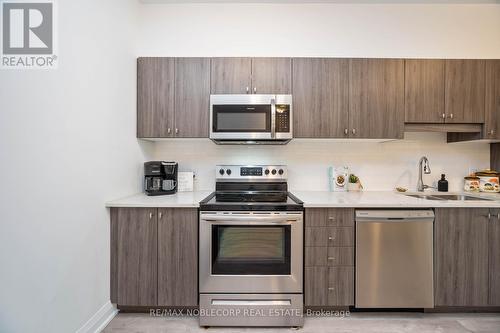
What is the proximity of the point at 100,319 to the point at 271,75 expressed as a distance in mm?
2450

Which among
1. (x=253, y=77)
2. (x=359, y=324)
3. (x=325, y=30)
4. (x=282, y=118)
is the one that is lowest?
(x=359, y=324)

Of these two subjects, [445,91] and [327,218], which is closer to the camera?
[327,218]

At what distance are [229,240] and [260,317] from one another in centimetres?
63

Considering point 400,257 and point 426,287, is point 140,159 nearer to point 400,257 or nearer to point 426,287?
point 400,257

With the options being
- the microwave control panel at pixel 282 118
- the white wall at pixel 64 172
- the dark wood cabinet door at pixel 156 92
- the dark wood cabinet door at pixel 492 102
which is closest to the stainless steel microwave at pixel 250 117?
the microwave control panel at pixel 282 118

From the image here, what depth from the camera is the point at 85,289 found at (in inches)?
67.6

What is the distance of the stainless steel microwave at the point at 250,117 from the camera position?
2236 millimetres

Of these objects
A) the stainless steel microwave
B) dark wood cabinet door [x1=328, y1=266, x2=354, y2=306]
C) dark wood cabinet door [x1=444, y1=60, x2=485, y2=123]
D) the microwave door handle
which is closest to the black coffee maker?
the stainless steel microwave

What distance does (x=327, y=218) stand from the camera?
198 centimetres

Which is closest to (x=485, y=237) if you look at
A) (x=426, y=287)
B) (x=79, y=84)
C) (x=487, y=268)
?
(x=487, y=268)

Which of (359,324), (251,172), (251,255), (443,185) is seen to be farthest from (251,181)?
(443,185)

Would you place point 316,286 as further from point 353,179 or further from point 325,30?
point 325,30

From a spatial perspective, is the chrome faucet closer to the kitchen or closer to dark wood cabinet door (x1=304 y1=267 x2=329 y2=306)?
the kitchen

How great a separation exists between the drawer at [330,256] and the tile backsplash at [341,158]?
0.84 metres
